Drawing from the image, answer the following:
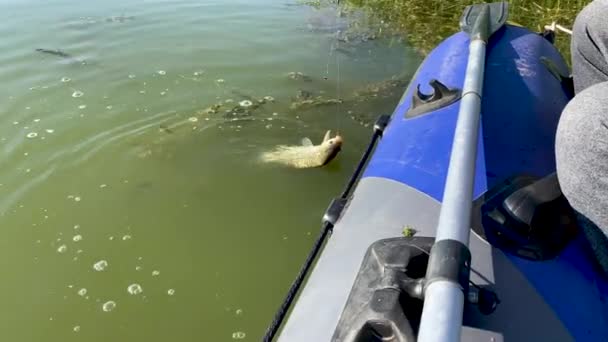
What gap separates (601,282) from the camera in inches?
58.6

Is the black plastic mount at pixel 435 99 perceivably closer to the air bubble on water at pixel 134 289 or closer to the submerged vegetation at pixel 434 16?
the air bubble on water at pixel 134 289

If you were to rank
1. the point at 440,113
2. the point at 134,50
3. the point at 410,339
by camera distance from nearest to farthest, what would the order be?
1. the point at 410,339
2. the point at 440,113
3. the point at 134,50

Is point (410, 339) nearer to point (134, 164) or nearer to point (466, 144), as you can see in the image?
point (466, 144)

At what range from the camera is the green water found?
9.05ft

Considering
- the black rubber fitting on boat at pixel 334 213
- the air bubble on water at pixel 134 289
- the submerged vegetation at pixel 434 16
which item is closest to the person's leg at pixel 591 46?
the black rubber fitting on boat at pixel 334 213

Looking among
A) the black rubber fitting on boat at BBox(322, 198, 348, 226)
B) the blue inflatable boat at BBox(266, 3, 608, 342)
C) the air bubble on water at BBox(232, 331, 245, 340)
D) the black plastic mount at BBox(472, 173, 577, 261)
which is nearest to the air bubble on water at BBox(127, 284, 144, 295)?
the air bubble on water at BBox(232, 331, 245, 340)

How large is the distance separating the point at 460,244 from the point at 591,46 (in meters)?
1.22

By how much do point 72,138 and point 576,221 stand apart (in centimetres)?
361

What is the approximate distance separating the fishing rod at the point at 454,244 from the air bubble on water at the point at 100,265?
2.15 metres

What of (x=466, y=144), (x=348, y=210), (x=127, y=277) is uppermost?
(x=466, y=144)

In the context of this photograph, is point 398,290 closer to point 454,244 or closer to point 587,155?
point 454,244

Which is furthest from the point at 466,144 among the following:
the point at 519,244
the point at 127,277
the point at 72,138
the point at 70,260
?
the point at 72,138

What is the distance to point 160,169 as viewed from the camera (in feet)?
12.2

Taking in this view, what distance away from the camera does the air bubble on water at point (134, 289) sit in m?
2.81
